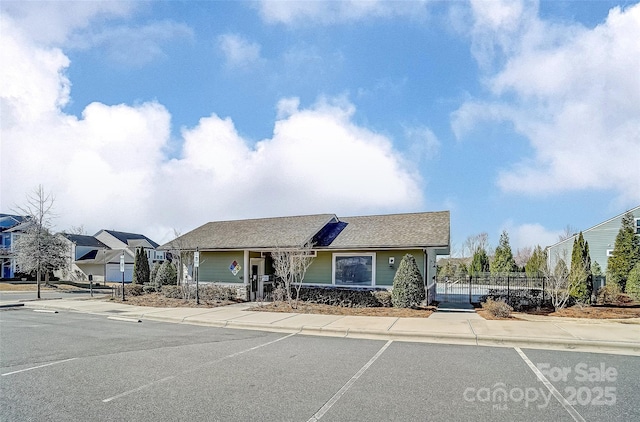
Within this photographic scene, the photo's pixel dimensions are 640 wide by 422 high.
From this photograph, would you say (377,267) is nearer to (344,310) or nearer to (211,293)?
(344,310)

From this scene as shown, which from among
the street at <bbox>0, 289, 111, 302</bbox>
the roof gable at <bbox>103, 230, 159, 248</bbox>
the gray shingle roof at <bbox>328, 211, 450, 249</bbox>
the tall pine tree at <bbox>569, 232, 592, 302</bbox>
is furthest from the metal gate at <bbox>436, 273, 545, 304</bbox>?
the roof gable at <bbox>103, 230, 159, 248</bbox>

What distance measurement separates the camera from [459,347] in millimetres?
9547

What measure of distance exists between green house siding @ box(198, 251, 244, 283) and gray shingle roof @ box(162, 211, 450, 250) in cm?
63

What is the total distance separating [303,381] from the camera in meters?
6.76

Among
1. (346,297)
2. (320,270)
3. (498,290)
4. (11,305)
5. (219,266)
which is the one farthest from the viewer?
(219,266)

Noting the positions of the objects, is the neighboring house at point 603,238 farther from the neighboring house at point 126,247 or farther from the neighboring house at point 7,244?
the neighboring house at point 7,244

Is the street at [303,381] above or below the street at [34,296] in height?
above

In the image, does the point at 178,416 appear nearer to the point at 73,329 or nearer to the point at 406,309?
the point at 73,329

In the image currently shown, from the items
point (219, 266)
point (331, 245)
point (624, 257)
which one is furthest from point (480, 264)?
point (219, 266)

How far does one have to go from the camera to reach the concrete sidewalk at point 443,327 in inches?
384

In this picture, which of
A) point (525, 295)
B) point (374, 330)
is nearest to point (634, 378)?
point (374, 330)

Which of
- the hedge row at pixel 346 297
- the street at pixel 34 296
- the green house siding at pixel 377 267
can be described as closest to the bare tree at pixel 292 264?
the green house siding at pixel 377 267

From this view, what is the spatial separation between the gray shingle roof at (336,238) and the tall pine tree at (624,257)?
44.4 feet

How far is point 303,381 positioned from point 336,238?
1383 centimetres
